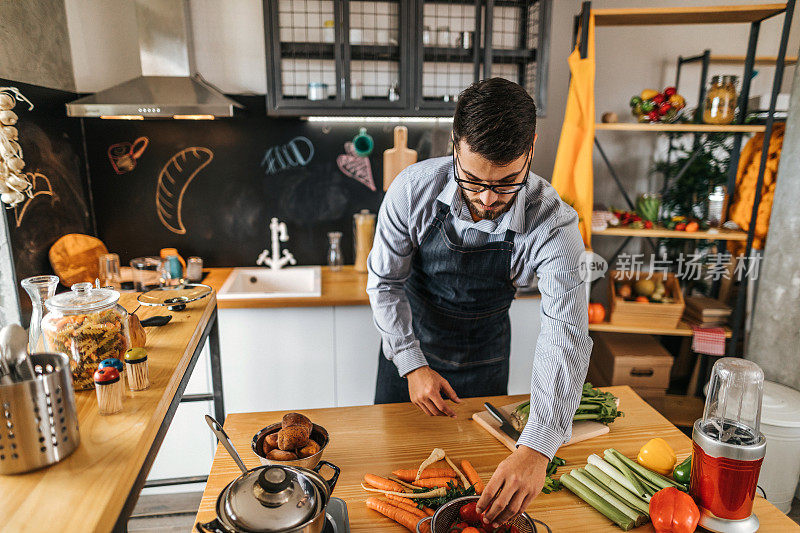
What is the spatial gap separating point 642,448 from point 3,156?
1750mm

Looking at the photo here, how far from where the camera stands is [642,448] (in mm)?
1312

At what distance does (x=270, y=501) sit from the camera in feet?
2.71

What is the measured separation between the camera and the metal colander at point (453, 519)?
96cm

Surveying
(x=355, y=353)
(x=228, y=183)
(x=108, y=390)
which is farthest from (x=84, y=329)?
(x=228, y=183)

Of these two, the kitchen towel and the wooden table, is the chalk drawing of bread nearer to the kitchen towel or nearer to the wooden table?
the wooden table

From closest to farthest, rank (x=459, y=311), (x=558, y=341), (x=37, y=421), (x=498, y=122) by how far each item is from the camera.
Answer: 1. (x=37, y=421)
2. (x=498, y=122)
3. (x=558, y=341)
4. (x=459, y=311)

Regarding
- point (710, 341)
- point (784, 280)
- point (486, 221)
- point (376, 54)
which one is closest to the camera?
point (486, 221)

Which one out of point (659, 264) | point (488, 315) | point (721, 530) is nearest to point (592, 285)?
point (659, 264)

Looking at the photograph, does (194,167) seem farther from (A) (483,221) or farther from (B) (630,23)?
(B) (630,23)

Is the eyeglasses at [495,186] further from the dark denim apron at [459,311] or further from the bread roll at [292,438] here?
the bread roll at [292,438]

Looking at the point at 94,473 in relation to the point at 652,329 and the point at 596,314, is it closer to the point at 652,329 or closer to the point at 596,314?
the point at 596,314

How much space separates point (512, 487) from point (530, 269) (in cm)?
78

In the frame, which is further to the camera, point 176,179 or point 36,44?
point 176,179

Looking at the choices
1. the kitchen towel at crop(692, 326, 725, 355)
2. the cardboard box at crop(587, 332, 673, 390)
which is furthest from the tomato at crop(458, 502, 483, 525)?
the kitchen towel at crop(692, 326, 725, 355)
